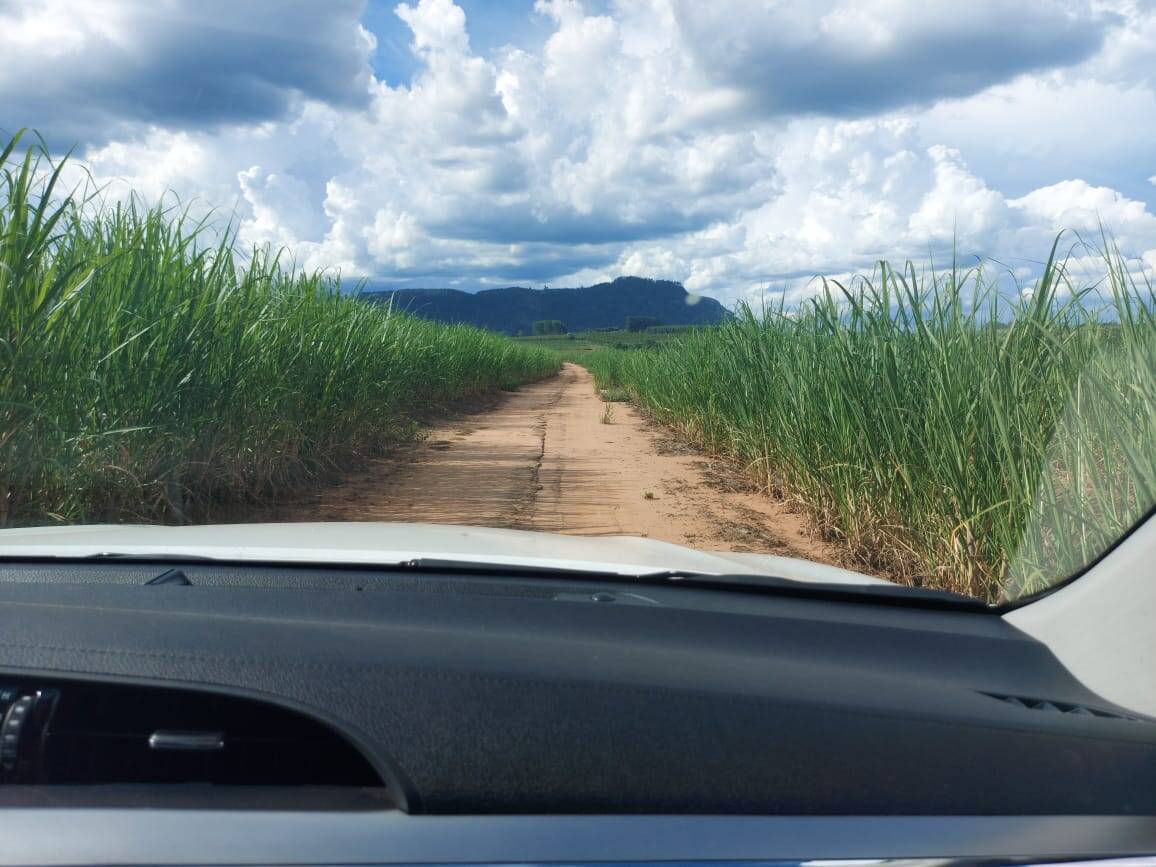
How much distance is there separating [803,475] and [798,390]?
564mm

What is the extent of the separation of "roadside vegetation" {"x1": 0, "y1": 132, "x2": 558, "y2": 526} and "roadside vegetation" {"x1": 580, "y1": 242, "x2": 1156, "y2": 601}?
3.55 meters

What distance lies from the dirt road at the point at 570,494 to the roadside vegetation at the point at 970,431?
1.86 ft

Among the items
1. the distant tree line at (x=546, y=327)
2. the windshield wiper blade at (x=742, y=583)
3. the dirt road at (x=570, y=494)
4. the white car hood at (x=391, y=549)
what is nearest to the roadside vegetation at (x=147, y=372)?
the dirt road at (x=570, y=494)

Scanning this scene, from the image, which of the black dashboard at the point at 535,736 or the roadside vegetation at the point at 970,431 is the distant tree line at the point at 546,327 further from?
the black dashboard at the point at 535,736

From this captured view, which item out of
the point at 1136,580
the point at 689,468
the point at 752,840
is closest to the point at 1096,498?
the point at 1136,580

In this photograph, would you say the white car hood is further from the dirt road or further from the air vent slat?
the dirt road

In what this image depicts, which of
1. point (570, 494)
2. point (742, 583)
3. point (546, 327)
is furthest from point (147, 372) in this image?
point (546, 327)

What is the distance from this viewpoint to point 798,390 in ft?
20.5

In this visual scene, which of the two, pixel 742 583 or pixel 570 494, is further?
pixel 570 494

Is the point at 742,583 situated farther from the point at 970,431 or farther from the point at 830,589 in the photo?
the point at 970,431

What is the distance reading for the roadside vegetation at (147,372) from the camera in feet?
13.4

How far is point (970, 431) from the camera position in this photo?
4023 mm

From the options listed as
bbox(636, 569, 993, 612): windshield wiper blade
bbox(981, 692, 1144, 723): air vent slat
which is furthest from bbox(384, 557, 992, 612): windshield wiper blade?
bbox(981, 692, 1144, 723): air vent slat

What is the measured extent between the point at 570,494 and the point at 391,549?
15.4ft
